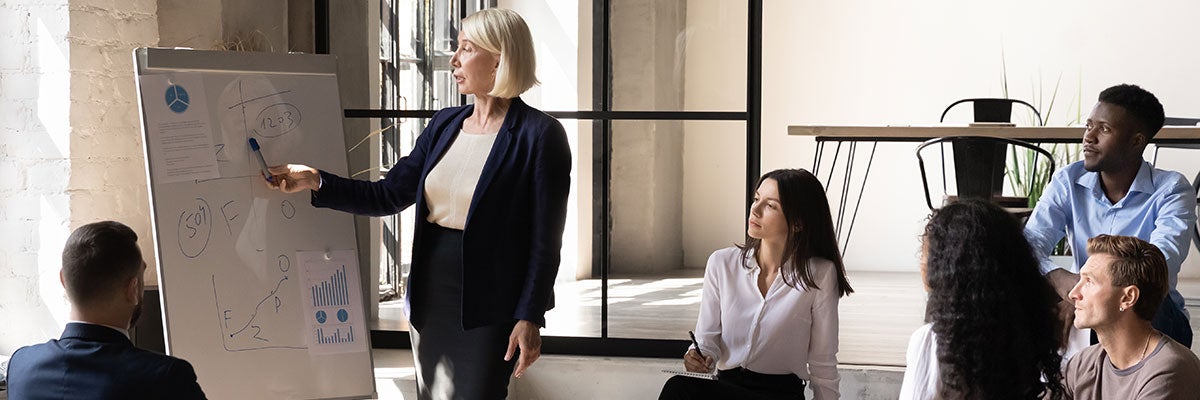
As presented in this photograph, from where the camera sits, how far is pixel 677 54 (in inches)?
158

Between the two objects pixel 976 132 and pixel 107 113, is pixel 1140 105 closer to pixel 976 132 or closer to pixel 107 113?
pixel 976 132

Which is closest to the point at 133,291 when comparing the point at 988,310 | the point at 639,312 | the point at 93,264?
the point at 93,264

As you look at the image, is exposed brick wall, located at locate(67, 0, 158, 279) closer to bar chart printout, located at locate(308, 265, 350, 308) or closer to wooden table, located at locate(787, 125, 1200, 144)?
bar chart printout, located at locate(308, 265, 350, 308)

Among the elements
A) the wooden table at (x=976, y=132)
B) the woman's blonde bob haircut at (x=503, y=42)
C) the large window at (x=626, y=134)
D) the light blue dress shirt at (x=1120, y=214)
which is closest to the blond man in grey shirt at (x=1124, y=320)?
the light blue dress shirt at (x=1120, y=214)

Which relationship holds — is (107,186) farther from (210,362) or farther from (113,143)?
(210,362)

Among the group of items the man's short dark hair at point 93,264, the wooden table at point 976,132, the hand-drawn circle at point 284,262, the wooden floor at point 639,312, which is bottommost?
the wooden floor at point 639,312

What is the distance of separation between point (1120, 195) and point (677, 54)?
1.53 m

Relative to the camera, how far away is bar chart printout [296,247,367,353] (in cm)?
297

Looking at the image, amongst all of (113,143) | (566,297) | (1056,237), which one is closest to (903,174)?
(566,297)

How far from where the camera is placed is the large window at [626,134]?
401 centimetres

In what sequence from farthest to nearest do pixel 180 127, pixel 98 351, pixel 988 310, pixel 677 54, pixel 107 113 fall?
1. pixel 677 54
2. pixel 107 113
3. pixel 180 127
4. pixel 988 310
5. pixel 98 351

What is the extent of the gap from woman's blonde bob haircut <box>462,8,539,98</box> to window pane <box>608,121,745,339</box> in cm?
167

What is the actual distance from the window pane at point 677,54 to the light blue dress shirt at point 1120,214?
1.20m

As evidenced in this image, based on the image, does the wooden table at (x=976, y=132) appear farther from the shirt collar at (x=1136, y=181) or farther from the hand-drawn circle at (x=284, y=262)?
the hand-drawn circle at (x=284, y=262)
